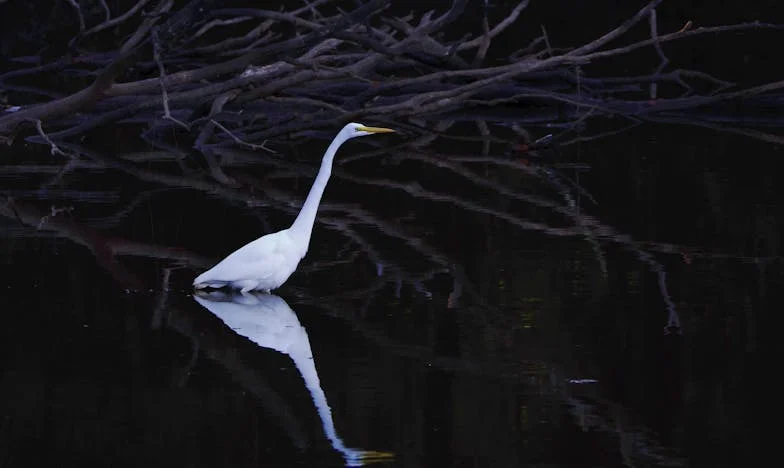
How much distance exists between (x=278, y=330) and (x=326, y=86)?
7.11 meters

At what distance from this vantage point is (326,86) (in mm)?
13344

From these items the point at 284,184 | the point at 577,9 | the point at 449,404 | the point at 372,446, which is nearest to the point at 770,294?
the point at 449,404

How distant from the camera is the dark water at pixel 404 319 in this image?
4.93 m

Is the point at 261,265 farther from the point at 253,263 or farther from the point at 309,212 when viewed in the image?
the point at 309,212

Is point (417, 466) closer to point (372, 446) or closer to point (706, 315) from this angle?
point (372, 446)

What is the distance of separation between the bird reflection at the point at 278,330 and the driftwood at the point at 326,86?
2740 millimetres

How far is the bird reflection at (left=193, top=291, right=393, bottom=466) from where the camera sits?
16.0ft

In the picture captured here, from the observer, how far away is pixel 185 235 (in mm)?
8695

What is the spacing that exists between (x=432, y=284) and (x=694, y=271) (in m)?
1.34

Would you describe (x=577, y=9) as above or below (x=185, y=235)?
above

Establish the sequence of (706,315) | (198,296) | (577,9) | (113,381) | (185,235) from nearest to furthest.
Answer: (113,381) < (706,315) < (198,296) < (185,235) < (577,9)

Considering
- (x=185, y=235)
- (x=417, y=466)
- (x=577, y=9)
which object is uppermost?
(x=577, y=9)

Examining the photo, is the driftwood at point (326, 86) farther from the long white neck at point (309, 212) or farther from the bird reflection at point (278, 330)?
→ the bird reflection at point (278, 330)

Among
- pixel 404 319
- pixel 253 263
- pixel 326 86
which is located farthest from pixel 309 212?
pixel 326 86
